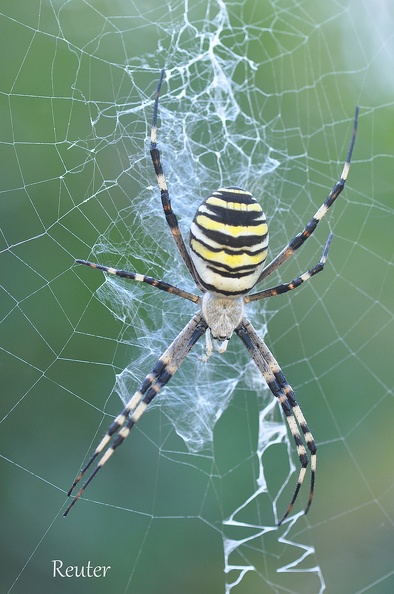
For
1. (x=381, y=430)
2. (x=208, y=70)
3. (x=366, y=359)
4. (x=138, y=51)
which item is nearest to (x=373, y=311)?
(x=366, y=359)

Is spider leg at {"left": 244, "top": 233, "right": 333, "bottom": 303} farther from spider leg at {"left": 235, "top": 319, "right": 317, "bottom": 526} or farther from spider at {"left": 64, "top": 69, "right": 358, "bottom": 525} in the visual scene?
spider leg at {"left": 235, "top": 319, "right": 317, "bottom": 526}

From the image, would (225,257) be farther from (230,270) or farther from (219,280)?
(219,280)

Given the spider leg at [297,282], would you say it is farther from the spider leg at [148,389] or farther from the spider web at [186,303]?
the spider web at [186,303]

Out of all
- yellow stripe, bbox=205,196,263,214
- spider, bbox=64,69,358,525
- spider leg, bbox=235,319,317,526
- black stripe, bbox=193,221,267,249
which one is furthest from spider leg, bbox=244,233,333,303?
yellow stripe, bbox=205,196,263,214

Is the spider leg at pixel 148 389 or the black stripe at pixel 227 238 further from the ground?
the black stripe at pixel 227 238

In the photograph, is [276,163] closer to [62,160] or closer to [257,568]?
[62,160]

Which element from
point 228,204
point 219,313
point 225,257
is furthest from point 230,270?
point 219,313

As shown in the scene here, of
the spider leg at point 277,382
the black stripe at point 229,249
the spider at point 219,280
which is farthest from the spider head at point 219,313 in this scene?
the black stripe at point 229,249
